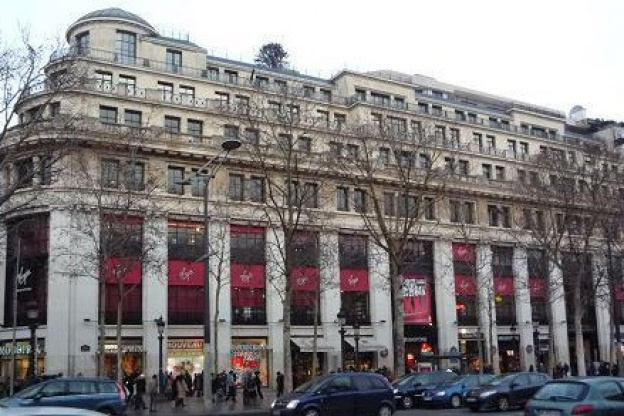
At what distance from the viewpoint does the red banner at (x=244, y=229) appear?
51.0 metres

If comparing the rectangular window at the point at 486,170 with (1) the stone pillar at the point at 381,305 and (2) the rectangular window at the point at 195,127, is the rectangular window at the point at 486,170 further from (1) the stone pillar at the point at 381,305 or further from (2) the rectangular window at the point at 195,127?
(2) the rectangular window at the point at 195,127

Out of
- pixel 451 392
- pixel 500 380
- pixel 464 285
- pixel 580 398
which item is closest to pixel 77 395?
pixel 580 398

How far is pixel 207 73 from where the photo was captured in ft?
181

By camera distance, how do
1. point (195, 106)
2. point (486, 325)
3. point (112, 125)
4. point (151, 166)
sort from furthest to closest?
A: point (486, 325)
point (195, 106)
point (151, 166)
point (112, 125)

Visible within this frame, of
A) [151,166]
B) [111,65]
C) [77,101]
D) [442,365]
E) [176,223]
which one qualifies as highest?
[111,65]

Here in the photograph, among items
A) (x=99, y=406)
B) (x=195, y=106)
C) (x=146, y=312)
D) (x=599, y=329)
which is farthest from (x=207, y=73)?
(x=599, y=329)

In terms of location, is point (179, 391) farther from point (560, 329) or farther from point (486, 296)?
point (560, 329)

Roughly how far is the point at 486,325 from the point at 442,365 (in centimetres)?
1061

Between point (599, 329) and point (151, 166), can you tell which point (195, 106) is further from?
point (599, 329)

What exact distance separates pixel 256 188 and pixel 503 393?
2964cm

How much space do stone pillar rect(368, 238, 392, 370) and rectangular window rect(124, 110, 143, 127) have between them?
63.3ft

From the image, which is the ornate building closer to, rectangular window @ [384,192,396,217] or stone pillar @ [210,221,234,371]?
stone pillar @ [210,221,234,371]

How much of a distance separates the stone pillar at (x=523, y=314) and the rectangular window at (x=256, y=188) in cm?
2430

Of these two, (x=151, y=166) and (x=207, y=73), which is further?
(x=207, y=73)
